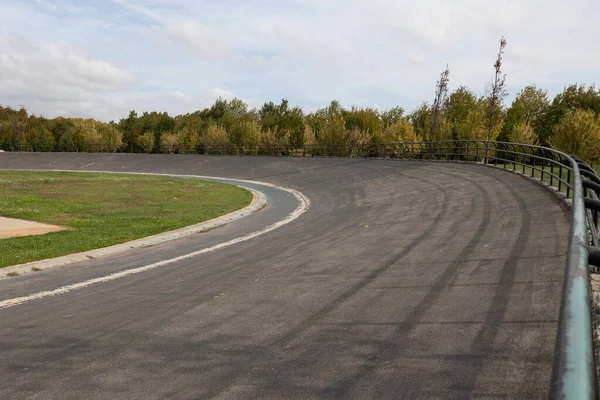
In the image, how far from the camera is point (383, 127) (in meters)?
86.1

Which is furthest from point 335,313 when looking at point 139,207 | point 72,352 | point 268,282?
point 139,207

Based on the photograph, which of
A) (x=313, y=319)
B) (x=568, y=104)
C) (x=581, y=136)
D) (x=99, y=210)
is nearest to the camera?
(x=313, y=319)

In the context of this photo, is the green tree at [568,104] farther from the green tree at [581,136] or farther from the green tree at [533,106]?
the green tree at [581,136]

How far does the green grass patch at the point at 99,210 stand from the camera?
39.9 feet

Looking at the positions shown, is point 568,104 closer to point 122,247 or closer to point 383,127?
point 383,127

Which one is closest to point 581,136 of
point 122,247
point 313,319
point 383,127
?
point 383,127

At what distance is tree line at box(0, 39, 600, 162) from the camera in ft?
171

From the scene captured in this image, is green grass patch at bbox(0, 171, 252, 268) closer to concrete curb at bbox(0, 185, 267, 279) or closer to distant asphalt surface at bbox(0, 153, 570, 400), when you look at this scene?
concrete curb at bbox(0, 185, 267, 279)

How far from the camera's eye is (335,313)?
6457mm

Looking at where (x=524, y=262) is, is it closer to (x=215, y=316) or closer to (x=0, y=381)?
(x=215, y=316)

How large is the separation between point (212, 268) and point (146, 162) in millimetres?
48717

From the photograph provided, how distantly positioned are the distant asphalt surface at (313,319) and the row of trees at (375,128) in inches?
1596

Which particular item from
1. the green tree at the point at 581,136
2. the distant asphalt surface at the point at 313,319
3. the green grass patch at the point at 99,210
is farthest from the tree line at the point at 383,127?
the distant asphalt surface at the point at 313,319

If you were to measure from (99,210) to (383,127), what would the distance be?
7158cm
